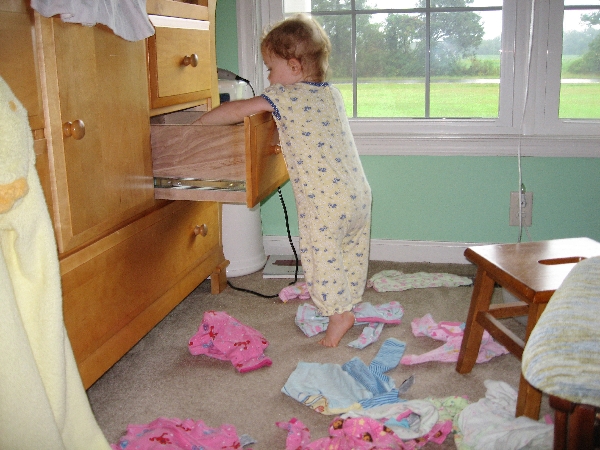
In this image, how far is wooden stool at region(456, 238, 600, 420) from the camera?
1.22 metres

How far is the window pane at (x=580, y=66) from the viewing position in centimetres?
213

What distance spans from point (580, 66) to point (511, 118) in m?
0.29

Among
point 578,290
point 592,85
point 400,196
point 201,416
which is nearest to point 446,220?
point 400,196

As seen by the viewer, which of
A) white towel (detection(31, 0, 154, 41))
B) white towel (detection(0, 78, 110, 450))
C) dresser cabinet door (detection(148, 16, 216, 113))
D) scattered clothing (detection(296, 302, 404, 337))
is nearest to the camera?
white towel (detection(0, 78, 110, 450))

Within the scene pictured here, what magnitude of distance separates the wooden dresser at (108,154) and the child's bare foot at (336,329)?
0.43 metres

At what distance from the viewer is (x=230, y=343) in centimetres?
160

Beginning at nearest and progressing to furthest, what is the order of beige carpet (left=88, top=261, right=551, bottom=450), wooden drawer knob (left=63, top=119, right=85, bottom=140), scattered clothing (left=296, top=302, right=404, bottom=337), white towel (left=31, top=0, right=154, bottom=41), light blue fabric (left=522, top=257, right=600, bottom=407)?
1. light blue fabric (left=522, top=257, right=600, bottom=407)
2. white towel (left=31, top=0, right=154, bottom=41)
3. wooden drawer knob (left=63, top=119, right=85, bottom=140)
4. beige carpet (left=88, top=261, right=551, bottom=450)
5. scattered clothing (left=296, top=302, right=404, bottom=337)

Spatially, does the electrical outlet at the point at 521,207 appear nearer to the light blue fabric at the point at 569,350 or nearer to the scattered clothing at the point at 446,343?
the scattered clothing at the point at 446,343

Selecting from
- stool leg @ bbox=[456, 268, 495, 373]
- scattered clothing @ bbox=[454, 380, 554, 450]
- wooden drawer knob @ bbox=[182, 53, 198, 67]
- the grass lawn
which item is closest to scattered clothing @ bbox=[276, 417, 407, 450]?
scattered clothing @ bbox=[454, 380, 554, 450]

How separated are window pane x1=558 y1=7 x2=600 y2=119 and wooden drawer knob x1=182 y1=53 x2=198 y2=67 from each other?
132 cm

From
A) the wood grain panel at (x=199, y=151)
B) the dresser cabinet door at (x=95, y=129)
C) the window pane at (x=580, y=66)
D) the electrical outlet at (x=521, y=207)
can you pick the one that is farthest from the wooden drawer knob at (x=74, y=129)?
the window pane at (x=580, y=66)

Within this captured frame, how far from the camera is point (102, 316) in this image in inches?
52.7

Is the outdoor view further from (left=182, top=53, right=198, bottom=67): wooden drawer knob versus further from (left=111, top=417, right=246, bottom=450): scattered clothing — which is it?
(left=111, top=417, right=246, bottom=450): scattered clothing

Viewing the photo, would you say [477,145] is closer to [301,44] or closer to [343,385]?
[301,44]
